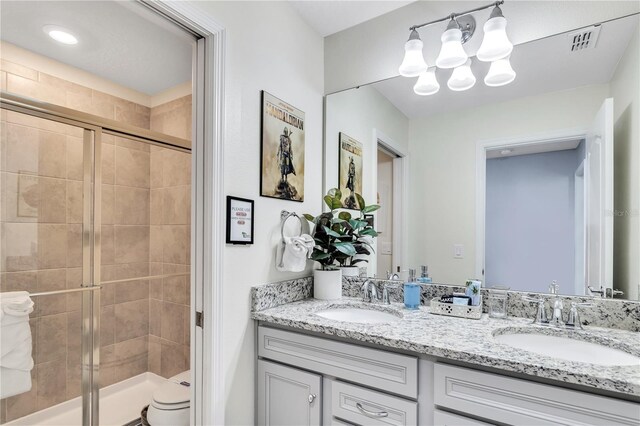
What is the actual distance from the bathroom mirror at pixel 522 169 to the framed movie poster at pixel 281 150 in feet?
1.41

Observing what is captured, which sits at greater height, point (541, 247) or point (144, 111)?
point (144, 111)

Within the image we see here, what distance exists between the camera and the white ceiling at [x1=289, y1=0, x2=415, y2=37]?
178 cm

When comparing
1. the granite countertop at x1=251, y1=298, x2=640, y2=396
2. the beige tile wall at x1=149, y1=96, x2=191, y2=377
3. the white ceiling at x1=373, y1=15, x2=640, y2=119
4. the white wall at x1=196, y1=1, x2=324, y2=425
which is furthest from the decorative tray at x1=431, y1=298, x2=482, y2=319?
the beige tile wall at x1=149, y1=96, x2=191, y2=377

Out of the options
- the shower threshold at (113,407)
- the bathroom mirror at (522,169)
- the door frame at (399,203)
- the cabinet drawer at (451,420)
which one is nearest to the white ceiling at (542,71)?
the bathroom mirror at (522,169)

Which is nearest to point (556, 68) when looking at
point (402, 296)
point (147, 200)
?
point (402, 296)

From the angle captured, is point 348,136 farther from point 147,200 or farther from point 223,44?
point 147,200

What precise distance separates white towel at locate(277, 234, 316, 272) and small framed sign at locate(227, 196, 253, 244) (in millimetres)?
218

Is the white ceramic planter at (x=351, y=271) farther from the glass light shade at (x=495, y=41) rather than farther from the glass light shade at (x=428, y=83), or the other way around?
the glass light shade at (x=495, y=41)

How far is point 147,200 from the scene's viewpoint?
112 inches

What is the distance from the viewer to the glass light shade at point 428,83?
174 cm

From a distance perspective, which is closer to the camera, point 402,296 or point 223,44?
point 223,44

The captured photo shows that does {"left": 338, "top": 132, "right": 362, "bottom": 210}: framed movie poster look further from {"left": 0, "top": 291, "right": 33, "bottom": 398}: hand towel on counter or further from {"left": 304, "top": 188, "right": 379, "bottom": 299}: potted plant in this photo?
{"left": 0, "top": 291, "right": 33, "bottom": 398}: hand towel on counter

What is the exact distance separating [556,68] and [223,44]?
145cm

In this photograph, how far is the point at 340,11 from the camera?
6.07 feet
